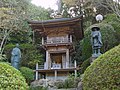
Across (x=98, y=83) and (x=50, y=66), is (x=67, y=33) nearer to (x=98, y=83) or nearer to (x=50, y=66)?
(x=50, y=66)

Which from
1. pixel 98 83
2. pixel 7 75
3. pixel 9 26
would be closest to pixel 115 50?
pixel 98 83

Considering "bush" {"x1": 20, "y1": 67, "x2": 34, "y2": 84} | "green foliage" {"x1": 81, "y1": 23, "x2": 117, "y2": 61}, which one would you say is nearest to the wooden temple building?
"bush" {"x1": 20, "y1": 67, "x2": 34, "y2": 84}

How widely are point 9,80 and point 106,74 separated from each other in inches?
85.2

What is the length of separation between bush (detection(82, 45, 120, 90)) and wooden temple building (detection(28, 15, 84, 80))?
1323 centimetres

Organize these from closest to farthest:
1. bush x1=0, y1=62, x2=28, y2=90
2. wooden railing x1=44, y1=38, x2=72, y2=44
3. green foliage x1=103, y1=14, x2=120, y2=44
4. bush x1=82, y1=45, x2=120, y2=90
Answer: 1. bush x1=82, y1=45, x2=120, y2=90
2. bush x1=0, y1=62, x2=28, y2=90
3. green foliage x1=103, y1=14, x2=120, y2=44
4. wooden railing x1=44, y1=38, x2=72, y2=44

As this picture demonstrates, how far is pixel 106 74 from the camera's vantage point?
4273mm

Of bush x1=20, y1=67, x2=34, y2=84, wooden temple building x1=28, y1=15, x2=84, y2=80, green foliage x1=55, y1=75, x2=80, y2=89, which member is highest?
wooden temple building x1=28, y1=15, x2=84, y2=80

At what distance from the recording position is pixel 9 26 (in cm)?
2059

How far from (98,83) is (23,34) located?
20.6 meters

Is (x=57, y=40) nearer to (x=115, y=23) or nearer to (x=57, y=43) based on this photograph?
(x=57, y=43)

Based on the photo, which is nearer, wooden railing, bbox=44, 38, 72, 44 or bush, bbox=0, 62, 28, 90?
bush, bbox=0, 62, 28, 90

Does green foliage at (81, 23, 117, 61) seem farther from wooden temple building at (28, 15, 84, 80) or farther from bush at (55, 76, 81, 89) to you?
bush at (55, 76, 81, 89)

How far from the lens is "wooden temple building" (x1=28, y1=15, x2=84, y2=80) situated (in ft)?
61.4

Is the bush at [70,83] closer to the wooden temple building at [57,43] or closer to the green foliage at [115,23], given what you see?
the wooden temple building at [57,43]
